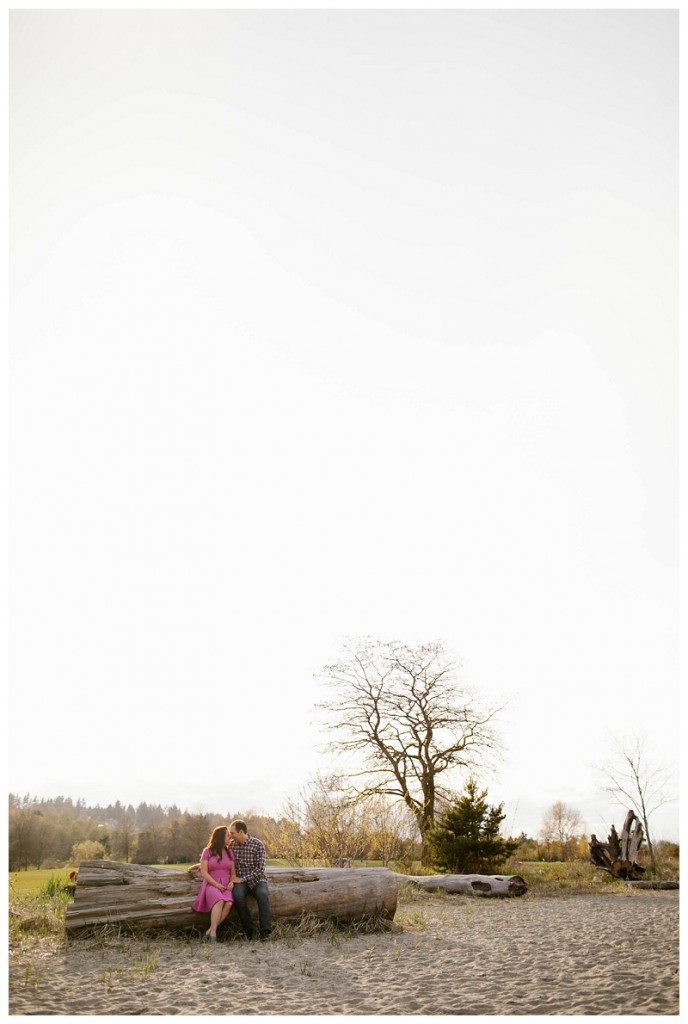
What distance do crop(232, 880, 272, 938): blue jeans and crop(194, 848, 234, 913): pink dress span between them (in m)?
Result: 0.10

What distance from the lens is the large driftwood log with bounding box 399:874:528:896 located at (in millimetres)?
14531

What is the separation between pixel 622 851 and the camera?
18500 millimetres

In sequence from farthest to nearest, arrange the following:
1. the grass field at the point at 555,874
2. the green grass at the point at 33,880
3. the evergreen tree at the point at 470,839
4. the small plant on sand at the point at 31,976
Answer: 1. the evergreen tree at the point at 470,839
2. the grass field at the point at 555,874
3. the green grass at the point at 33,880
4. the small plant on sand at the point at 31,976

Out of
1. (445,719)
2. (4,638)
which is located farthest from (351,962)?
(445,719)

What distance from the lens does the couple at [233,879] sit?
8.54 m

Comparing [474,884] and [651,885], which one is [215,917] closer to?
[474,884]

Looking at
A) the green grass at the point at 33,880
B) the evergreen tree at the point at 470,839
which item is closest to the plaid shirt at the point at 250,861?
the green grass at the point at 33,880

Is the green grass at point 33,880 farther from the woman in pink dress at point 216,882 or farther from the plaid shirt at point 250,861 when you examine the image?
the plaid shirt at point 250,861

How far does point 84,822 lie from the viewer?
45.4 ft

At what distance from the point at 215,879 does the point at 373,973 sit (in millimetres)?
2566

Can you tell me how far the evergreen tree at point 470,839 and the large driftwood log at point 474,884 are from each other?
6.89ft

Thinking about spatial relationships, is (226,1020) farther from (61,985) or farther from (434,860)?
(434,860)

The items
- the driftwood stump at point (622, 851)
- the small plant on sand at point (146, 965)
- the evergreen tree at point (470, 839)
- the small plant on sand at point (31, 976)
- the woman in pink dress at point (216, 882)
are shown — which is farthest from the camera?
the driftwood stump at point (622, 851)

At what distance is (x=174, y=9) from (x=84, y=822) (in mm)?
12660
